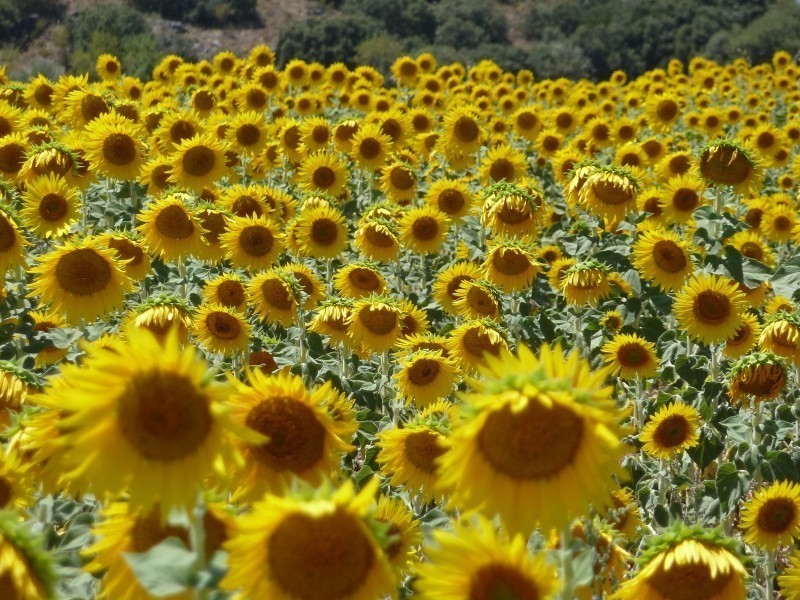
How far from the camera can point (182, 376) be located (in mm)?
1850

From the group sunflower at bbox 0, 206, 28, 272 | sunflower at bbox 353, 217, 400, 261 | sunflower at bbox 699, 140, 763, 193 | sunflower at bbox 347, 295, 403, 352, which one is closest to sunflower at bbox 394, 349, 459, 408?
sunflower at bbox 347, 295, 403, 352

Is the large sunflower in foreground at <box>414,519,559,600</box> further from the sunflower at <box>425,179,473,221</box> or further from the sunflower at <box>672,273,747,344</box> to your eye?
the sunflower at <box>425,179,473,221</box>

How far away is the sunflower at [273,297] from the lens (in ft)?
17.8

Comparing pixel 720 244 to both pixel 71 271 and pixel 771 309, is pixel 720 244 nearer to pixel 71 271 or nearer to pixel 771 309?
pixel 771 309

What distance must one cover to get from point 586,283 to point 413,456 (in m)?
2.64

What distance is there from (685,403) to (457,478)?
3785 millimetres

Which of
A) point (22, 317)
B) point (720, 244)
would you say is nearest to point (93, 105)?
point (22, 317)

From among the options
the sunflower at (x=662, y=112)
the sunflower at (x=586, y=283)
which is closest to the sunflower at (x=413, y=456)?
the sunflower at (x=586, y=283)

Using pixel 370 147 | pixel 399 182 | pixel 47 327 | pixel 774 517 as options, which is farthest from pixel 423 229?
pixel 774 517

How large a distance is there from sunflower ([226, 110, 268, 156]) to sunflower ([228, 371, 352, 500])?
21.4 feet

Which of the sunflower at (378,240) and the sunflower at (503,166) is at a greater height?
the sunflower at (503,166)

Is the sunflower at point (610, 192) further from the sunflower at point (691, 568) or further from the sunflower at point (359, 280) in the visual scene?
the sunflower at point (691, 568)

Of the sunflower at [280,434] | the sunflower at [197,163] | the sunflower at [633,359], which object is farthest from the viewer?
the sunflower at [197,163]

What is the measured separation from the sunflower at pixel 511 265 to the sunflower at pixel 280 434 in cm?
→ 353
